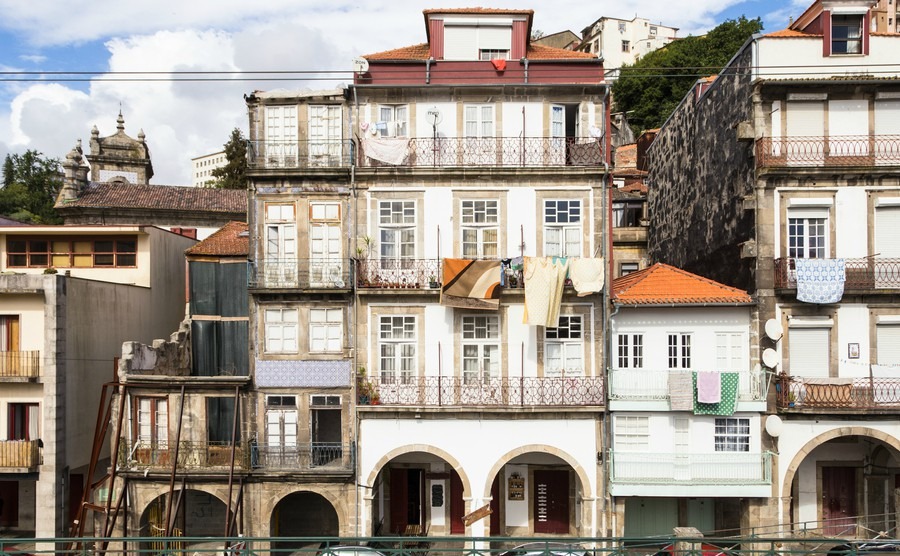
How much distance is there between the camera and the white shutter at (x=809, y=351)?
23.4m

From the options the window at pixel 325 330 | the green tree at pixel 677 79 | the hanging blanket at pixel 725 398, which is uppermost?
the green tree at pixel 677 79

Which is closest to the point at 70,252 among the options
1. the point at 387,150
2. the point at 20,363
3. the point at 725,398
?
the point at 20,363

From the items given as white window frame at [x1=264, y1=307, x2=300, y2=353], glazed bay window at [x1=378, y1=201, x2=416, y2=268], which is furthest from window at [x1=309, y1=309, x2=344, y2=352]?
glazed bay window at [x1=378, y1=201, x2=416, y2=268]

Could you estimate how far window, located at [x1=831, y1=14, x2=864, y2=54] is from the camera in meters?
23.8

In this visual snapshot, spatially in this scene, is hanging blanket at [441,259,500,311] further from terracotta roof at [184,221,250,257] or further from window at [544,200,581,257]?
terracotta roof at [184,221,250,257]

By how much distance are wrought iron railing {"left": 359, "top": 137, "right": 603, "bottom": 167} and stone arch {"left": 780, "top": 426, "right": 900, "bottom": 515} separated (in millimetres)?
11777

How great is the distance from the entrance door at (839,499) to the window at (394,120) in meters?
19.3

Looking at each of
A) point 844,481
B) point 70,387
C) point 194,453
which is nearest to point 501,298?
point 194,453

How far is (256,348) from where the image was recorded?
24.2m

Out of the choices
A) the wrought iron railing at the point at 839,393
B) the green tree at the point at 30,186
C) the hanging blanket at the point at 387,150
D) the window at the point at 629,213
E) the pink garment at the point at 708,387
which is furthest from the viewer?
the green tree at the point at 30,186

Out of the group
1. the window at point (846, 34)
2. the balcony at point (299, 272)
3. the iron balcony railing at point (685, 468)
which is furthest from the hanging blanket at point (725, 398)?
the balcony at point (299, 272)

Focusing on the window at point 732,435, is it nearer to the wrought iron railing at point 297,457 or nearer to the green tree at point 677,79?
the wrought iron railing at point 297,457

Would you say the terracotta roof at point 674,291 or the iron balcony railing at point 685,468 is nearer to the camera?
the iron balcony railing at point 685,468

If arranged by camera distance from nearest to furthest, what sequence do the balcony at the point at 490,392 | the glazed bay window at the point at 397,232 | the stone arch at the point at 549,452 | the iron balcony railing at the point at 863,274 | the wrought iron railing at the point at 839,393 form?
1. the wrought iron railing at the point at 839,393
2. the iron balcony railing at the point at 863,274
3. the stone arch at the point at 549,452
4. the balcony at the point at 490,392
5. the glazed bay window at the point at 397,232
